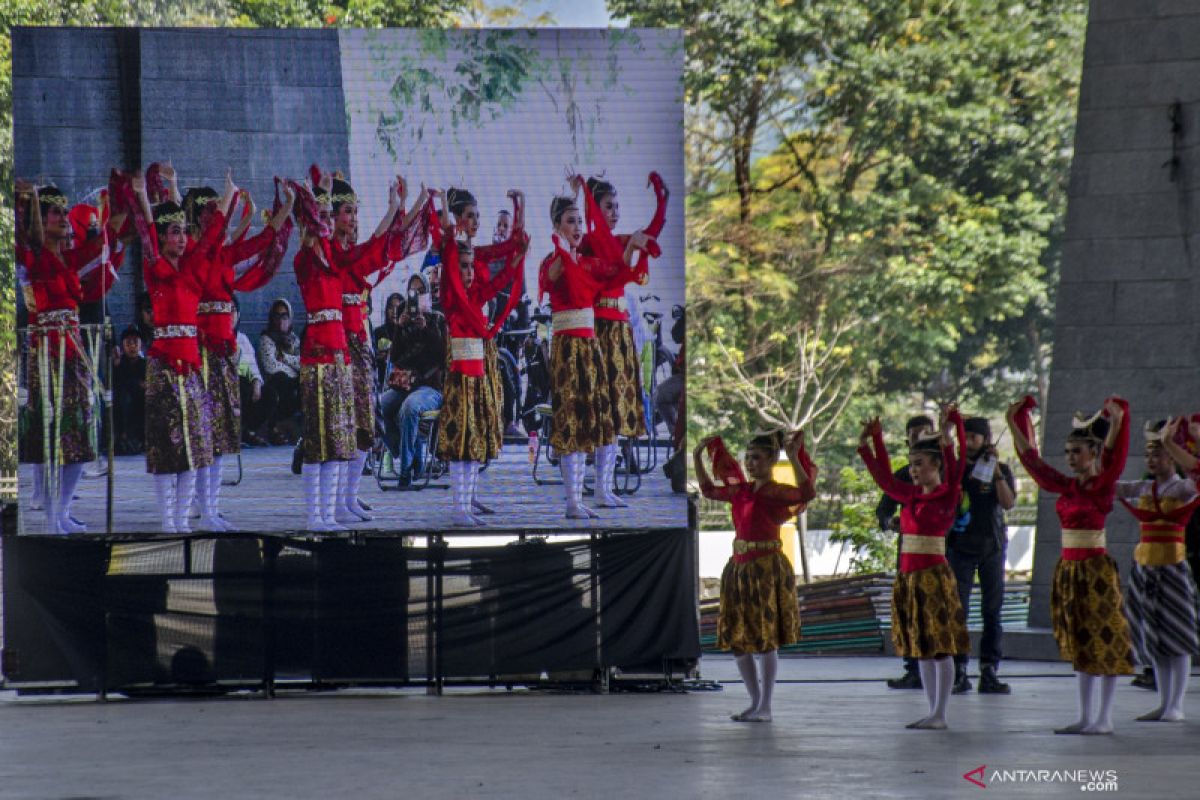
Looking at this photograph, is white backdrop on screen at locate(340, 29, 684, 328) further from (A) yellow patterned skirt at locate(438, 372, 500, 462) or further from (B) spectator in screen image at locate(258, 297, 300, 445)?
(A) yellow patterned skirt at locate(438, 372, 500, 462)

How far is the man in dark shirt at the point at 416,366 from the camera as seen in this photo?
13078mm

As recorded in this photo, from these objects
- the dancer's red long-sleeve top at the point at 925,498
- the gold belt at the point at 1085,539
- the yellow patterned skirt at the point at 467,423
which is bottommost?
the gold belt at the point at 1085,539

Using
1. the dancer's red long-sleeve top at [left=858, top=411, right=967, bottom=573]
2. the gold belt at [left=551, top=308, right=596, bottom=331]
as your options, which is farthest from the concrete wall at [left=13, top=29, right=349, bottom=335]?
the dancer's red long-sleeve top at [left=858, top=411, right=967, bottom=573]

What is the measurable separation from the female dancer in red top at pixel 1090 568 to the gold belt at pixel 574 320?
4.72m

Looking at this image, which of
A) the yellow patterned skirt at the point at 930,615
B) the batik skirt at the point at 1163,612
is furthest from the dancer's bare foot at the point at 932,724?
the batik skirt at the point at 1163,612

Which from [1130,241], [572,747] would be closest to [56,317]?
[572,747]

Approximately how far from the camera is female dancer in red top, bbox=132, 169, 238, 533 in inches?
505

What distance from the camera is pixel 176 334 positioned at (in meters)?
12.9

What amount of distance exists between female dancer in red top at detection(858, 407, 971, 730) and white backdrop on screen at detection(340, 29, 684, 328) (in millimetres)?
4071

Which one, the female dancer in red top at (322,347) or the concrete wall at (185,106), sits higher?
the concrete wall at (185,106)

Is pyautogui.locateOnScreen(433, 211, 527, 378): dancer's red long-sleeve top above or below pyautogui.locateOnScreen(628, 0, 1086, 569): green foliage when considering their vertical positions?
below

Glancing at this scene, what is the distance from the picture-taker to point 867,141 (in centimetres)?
2845

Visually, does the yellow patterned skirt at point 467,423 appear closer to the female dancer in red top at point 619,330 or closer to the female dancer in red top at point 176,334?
the female dancer in red top at point 619,330

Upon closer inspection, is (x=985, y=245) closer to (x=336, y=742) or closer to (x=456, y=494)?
(x=456, y=494)
